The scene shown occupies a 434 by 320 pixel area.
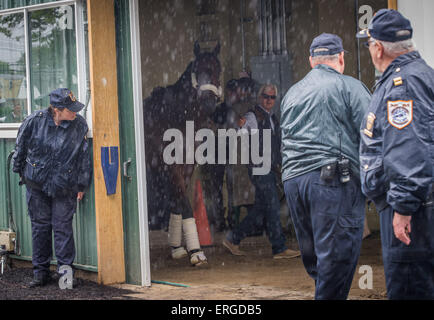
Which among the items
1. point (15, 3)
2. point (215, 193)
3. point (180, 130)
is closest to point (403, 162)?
point (180, 130)

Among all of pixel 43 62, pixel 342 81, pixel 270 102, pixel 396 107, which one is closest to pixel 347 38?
pixel 270 102

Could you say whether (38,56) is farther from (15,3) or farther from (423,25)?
(423,25)

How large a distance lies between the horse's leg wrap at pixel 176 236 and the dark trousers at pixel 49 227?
1.38 metres

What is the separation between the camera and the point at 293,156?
4793mm

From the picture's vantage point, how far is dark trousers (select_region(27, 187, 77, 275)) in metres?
6.52

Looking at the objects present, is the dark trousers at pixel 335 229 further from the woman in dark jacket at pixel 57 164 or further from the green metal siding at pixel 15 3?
the green metal siding at pixel 15 3

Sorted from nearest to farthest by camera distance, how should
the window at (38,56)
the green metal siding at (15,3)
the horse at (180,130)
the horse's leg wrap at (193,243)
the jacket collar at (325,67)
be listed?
the jacket collar at (325,67), the window at (38,56), the green metal siding at (15,3), the horse's leg wrap at (193,243), the horse at (180,130)

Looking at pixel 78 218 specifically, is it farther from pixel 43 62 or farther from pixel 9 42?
pixel 9 42

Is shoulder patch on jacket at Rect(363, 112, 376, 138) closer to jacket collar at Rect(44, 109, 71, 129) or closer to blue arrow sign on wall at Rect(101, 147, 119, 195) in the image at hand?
blue arrow sign on wall at Rect(101, 147, 119, 195)

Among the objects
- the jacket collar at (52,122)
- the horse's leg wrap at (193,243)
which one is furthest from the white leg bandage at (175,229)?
the jacket collar at (52,122)

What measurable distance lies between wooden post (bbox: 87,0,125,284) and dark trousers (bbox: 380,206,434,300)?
351 cm

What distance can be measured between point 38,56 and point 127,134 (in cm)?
154

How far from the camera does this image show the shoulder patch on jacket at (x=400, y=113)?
3.55 m

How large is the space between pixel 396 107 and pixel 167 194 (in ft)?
15.3
